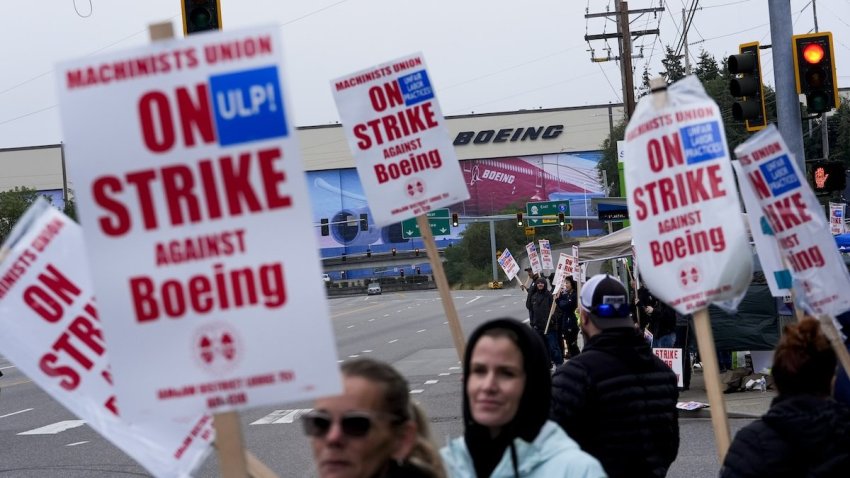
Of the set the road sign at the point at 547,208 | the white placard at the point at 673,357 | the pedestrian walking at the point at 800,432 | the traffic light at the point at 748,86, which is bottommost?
the white placard at the point at 673,357

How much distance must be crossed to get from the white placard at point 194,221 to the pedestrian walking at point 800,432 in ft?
5.54

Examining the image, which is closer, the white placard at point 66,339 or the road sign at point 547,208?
the white placard at point 66,339

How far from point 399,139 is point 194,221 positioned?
12.0 feet

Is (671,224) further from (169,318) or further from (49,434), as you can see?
(49,434)

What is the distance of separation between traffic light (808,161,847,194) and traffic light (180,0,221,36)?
654cm

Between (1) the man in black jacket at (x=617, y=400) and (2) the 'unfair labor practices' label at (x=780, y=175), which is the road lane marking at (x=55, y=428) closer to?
(1) the man in black jacket at (x=617, y=400)

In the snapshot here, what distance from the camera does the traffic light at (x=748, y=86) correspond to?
1254cm

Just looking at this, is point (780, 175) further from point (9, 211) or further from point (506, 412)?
point (9, 211)

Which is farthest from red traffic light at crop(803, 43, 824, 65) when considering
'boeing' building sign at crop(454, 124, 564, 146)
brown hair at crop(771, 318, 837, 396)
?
'boeing' building sign at crop(454, 124, 564, 146)

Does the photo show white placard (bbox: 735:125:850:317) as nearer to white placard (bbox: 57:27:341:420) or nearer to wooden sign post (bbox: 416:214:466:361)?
wooden sign post (bbox: 416:214:466:361)

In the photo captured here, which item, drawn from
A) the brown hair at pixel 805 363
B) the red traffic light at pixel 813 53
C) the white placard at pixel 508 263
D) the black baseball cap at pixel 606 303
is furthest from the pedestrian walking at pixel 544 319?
the brown hair at pixel 805 363

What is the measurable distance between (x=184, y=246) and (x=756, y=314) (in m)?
14.5

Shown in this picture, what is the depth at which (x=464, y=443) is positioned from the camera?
3695 millimetres

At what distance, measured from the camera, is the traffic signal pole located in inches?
484
